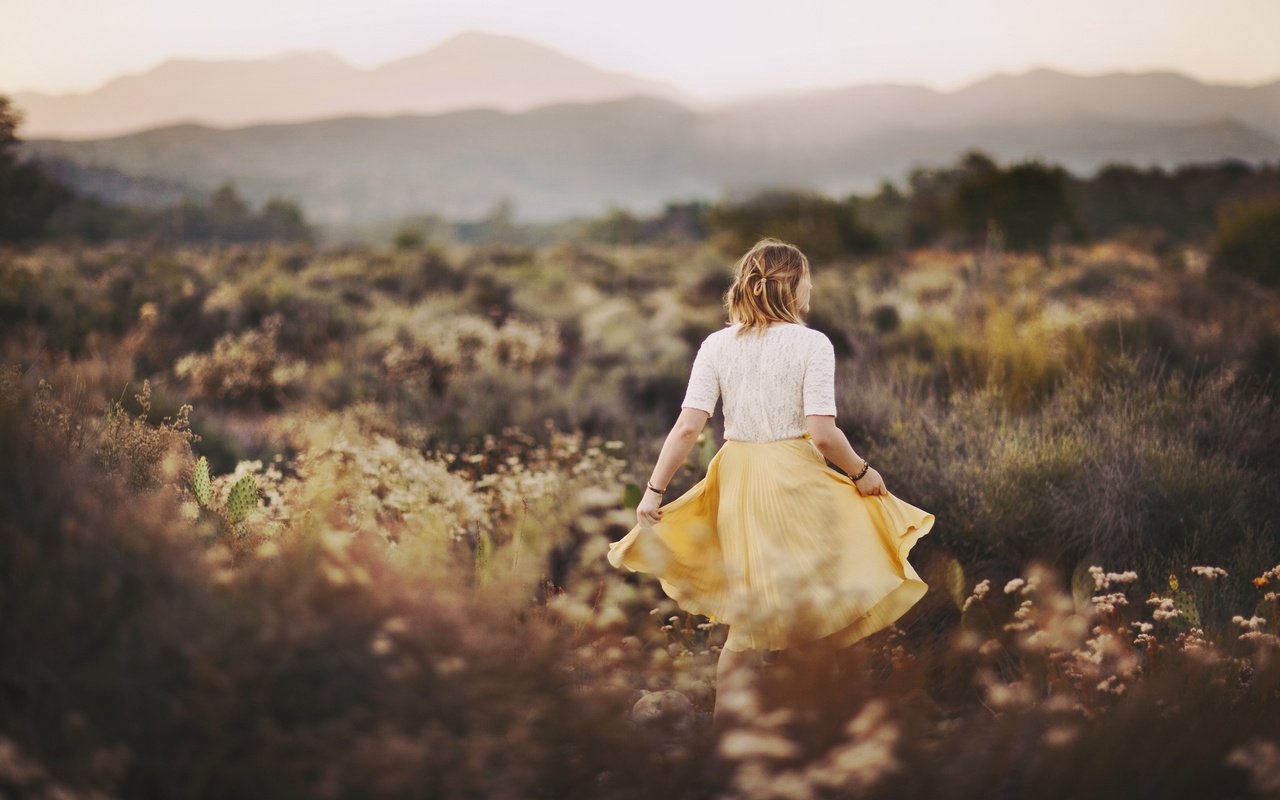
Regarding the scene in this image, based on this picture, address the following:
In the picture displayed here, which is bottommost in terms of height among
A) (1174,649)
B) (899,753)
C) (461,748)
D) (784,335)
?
(1174,649)

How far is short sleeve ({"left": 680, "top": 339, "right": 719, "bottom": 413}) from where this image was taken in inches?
139

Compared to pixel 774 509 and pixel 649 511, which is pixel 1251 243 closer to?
pixel 774 509

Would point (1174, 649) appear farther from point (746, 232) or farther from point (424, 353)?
point (746, 232)

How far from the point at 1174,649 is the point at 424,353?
29.4 ft

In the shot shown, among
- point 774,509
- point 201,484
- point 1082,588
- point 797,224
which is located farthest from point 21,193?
point 797,224

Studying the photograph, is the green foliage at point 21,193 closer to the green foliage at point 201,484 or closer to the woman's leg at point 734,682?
the green foliage at point 201,484

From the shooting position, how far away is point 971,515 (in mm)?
4992

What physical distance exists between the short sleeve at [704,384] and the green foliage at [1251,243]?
17731 millimetres

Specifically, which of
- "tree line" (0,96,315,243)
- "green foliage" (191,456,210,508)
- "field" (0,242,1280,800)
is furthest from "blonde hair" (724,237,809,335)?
"tree line" (0,96,315,243)

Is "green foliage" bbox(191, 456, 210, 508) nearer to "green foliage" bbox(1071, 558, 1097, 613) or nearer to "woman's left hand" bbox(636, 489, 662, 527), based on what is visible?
"woman's left hand" bbox(636, 489, 662, 527)

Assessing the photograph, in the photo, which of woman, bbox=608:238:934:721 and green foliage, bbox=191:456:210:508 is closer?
woman, bbox=608:238:934:721

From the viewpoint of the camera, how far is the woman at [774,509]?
3.29 meters

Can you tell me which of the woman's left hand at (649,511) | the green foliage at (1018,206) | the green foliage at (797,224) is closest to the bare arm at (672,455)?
the woman's left hand at (649,511)

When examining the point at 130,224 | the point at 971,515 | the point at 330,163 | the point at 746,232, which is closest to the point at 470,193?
→ the point at 330,163
